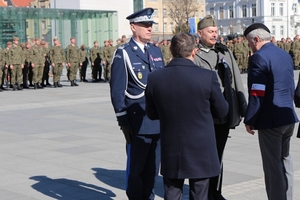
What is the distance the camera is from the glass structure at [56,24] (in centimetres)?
3114

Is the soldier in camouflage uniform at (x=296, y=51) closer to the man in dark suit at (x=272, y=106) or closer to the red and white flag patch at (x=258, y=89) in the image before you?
the man in dark suit at (x=272, y=106)

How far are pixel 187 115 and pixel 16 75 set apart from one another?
19.2 meters

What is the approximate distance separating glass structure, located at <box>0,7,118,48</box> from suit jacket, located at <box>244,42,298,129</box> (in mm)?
26351

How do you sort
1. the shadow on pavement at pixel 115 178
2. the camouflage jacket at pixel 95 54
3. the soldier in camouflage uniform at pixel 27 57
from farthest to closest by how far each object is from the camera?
the camouflage jacket at pixel 95 54, the soldier in camouflage uniform at pixel 27 57, the shadow on pavement at pixel 115 178

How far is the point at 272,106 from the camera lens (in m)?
5.82

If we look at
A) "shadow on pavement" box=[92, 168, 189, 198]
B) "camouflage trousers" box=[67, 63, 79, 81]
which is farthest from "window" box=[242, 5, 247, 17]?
"shadow on pavement" box=[92, 168, 189, 198]

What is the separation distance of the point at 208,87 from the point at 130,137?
1480 mm

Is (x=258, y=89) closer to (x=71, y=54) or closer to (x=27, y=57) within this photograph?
(x=27, y=57)

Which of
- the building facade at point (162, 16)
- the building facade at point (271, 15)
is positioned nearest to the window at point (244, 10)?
the building facade at point (271, 15)

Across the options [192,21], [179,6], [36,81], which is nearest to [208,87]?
[36,81]

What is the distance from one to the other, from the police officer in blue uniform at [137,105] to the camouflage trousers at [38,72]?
17.9 m

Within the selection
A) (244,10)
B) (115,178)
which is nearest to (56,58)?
(115,178)

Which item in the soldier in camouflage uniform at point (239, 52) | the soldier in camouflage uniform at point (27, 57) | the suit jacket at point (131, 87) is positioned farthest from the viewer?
the soldier in camouflage uniform at point (239, 52)

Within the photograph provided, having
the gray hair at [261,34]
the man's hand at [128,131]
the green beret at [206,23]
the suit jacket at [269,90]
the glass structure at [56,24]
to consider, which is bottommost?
the man's hand at [128,131]
